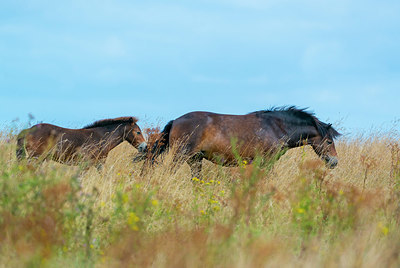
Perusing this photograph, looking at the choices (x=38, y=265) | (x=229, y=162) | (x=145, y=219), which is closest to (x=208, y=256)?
(x=38, y=265)

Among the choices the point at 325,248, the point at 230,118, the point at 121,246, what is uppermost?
the point at 230,118

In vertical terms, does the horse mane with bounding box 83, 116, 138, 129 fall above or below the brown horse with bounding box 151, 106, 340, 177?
above

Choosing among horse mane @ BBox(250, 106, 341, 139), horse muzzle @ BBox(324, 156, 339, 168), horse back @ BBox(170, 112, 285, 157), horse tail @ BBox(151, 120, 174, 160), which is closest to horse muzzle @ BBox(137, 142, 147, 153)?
horse tail @ BBox(151, 120, 174, 160)

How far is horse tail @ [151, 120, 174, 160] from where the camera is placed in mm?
9266

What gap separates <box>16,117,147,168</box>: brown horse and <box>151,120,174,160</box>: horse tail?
1.73ft

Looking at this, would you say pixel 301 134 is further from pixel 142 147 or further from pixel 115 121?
pixel 115 121

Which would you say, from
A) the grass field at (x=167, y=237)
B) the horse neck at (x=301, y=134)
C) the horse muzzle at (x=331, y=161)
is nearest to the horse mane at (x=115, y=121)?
the horse neck at (x=301, y=134)

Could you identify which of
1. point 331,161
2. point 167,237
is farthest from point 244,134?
point 167,237

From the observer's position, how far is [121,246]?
354 centimetres

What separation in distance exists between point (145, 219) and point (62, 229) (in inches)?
49.3

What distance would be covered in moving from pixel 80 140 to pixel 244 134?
3804 mm

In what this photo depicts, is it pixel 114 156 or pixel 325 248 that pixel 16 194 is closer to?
pixel 325 248

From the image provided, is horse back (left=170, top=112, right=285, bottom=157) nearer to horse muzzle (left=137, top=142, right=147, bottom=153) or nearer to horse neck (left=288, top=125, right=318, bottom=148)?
horse neck (left=288, top=125, right=318, bottom=148)

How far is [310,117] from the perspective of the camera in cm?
949
